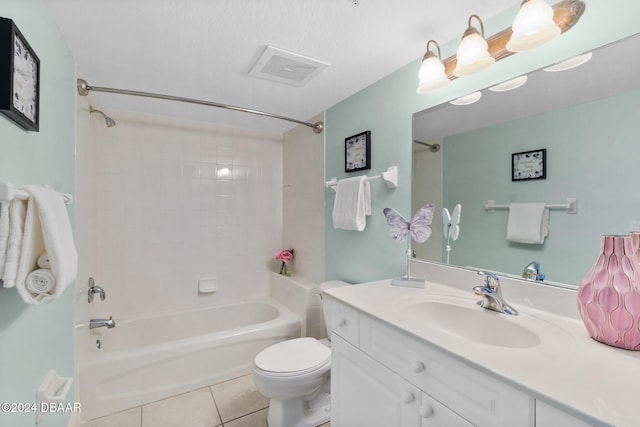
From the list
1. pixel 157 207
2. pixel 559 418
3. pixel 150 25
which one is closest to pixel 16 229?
pixel 150 25

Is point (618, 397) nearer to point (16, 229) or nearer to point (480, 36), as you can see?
point (480, 36)

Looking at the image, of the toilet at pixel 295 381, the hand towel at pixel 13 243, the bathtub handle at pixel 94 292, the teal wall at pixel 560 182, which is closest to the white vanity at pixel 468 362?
the teal wall at pixel 560 182

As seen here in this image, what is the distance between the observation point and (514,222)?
1.14 metres

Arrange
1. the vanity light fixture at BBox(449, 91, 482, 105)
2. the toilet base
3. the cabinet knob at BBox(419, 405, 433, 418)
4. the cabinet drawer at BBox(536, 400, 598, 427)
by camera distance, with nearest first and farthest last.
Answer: the cabinet drawer at BBox(536, 400, 598, 427) < the cabinet knob at BBox(419, 405, 433, 418) < the vanity light fixture at BBox(449, 91, 482, 105) < the toilet base

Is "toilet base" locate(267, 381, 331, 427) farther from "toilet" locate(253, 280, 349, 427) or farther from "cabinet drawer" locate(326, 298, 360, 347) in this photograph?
"cabinet drawer" locate(326, 298, 360, 347)

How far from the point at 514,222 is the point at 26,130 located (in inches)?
69.2

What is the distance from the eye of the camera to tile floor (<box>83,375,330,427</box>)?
1.61m

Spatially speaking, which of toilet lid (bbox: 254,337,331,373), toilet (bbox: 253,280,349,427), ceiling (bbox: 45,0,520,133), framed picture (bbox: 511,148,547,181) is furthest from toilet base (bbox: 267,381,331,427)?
ceiling (bbox: 45,0,520,133)

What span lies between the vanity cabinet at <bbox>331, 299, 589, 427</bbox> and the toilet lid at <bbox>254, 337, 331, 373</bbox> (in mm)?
254

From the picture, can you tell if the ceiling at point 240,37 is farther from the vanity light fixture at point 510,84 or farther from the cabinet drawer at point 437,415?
the cabinet drawer at point 437,415

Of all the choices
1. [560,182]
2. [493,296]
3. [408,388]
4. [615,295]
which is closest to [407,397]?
[408,388]

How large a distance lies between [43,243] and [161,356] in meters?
1.40

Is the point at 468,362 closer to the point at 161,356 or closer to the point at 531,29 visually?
the point at 531,29

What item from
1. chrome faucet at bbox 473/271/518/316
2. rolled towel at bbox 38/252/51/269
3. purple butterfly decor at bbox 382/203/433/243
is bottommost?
chrome faucet at bbox 473/271/518/316
